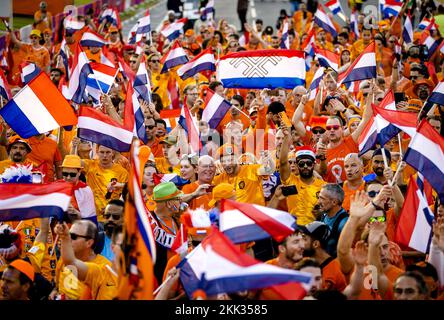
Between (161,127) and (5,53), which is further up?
(161,127)

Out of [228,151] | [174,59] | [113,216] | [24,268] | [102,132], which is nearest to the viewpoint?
[24,268]

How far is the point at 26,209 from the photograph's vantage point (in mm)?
8891

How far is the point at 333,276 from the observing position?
8.52 meters

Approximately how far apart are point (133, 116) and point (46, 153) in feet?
4.16

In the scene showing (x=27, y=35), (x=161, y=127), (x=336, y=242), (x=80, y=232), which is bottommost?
(x=27, y=35)

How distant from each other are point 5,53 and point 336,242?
13.1m

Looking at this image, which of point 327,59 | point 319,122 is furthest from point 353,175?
point 327,59

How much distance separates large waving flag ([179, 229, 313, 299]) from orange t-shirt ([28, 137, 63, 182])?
6033mm

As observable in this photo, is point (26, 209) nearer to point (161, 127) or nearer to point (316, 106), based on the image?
point (161, 127)

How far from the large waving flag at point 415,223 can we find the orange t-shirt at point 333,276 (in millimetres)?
852

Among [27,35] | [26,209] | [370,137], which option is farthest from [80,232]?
[27,35]

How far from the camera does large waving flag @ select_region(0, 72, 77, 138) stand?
12.0 metres

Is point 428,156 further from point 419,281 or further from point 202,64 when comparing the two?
point 202,64

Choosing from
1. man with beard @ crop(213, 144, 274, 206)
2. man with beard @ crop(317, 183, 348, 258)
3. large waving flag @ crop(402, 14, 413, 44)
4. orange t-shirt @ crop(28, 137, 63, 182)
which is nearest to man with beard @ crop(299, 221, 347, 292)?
man with beard @ crop(317, 183, 348, 258)
